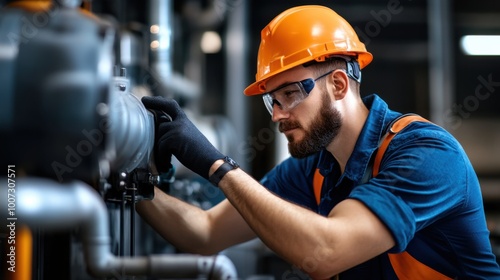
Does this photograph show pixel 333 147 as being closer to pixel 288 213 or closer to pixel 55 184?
pixel 288 213

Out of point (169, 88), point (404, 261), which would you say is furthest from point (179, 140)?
point (169, 88)

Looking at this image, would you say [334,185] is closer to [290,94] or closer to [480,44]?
[290,94]

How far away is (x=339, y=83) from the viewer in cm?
168

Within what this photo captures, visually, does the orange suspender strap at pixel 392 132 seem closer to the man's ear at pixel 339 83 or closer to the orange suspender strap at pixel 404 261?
the orange suspender strap at pixel 404 261

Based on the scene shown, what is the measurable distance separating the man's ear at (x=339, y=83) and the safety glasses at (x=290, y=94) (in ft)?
0.07

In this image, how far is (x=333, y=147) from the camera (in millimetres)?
1729

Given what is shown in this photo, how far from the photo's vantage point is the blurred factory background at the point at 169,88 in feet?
3.28

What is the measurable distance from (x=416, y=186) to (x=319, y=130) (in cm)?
32

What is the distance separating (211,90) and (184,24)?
674 millimetres

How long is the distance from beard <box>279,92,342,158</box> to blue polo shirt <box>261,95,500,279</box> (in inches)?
3.0

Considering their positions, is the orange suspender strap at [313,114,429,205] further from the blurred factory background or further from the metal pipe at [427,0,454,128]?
the metal pipe at [427,0,454,128]

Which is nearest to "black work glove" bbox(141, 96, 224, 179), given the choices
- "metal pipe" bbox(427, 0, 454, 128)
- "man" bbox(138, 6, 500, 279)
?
"man" bbox(138, 6, 500, 279)

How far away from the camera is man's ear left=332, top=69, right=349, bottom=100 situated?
5.48ft

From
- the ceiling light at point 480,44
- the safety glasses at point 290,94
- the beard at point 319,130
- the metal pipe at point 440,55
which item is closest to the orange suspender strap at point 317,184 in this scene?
the beard at point 319,130
